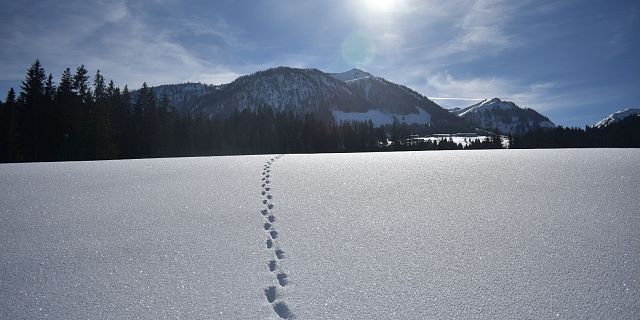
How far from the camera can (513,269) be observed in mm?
3635

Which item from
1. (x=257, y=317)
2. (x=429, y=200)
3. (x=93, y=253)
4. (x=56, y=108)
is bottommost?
(x=257, y=317)

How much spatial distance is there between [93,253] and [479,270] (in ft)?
15.0

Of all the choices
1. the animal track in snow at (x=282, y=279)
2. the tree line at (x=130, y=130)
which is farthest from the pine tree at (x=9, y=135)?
the animal track in snow at (x=282, y=279)

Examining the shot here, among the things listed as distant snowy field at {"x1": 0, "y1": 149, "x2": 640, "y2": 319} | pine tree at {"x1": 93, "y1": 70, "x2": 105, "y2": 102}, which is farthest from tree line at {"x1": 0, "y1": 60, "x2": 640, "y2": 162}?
distant snowy field at {"x1": 0, "y1": 149, "x2": 640, "y2": 319}

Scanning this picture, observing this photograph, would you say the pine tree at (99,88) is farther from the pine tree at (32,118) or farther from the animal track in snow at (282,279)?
the animal track in snow at (282,279)

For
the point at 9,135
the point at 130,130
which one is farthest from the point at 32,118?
the point at 130,130

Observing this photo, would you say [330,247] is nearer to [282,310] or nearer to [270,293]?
[270,293]

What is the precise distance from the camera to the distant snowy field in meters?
3.15

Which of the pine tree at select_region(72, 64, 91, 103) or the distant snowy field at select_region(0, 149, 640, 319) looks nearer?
the distant snowy field at select_region(0, 149, 640, 319)

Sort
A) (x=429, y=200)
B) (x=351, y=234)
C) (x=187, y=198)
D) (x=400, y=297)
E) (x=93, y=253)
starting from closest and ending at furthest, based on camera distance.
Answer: (x=400, y=297), (x=93, y=253), (x=351, y=234), (x=429, y=200), (x=187, y=198)

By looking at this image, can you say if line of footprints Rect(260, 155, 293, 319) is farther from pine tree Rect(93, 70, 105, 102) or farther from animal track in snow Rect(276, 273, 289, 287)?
pine tree Rect(93, 70, 105, 102)

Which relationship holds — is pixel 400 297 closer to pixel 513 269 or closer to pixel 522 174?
pixel 513 269

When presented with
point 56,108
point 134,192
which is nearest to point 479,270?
point 134,192

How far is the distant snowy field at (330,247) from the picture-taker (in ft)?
10.3
